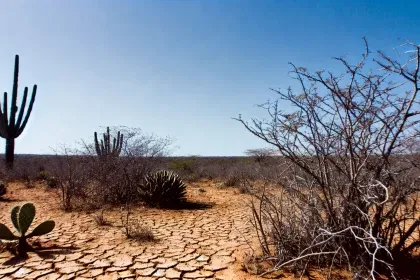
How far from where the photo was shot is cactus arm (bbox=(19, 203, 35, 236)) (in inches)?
162

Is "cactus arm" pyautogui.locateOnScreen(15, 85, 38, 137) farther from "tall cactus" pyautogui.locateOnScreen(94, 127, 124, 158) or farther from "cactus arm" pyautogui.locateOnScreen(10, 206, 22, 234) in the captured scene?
"cactus arm" pyautogui.locateOnScreen(10, 206, 22, 234)

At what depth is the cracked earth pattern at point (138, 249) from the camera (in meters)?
3.40

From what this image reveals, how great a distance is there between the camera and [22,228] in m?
4.12

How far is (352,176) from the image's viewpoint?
9.30 feet

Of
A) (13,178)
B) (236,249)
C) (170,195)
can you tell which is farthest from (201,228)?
(13,178)

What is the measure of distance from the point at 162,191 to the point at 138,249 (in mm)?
3299

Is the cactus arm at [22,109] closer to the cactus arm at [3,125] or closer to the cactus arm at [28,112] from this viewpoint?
the cactus arm at [28,112]

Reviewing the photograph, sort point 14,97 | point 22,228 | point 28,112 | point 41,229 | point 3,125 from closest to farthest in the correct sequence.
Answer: point 22,228, point 41,229, point 3,125, point 14,97, point 28,112

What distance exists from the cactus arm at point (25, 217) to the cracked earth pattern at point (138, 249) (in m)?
0.32

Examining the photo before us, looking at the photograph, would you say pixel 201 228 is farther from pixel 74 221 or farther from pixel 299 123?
pixel 299 123

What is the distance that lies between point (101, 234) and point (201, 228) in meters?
1.69

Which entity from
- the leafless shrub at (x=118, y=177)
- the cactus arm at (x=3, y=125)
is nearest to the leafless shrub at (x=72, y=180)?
the leafless shrub at (x=118, y=177)

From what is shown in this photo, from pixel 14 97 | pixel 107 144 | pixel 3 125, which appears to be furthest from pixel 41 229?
pixel 14 97

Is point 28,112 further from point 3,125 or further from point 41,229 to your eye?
point 41,229
